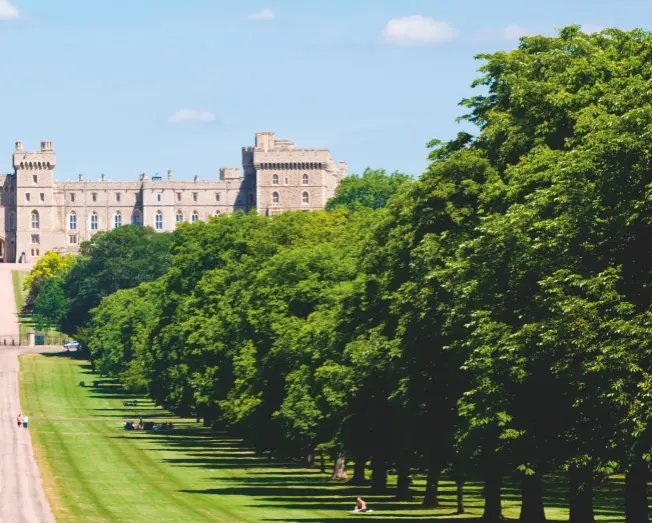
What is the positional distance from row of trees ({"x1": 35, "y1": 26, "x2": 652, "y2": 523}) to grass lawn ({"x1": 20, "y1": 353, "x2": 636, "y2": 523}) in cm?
186

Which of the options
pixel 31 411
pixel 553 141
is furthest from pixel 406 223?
pixel 31 411

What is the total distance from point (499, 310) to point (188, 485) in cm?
2677

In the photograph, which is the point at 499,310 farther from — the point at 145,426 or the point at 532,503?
the point at 145,426

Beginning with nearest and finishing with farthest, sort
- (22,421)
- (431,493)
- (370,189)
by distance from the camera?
(431,493) → (22,421) → (370,189)

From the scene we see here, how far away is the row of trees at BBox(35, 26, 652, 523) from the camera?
1372 inches

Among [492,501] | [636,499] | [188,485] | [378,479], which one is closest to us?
[636,499]

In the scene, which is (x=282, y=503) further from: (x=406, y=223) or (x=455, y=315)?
(x=455, y=315)

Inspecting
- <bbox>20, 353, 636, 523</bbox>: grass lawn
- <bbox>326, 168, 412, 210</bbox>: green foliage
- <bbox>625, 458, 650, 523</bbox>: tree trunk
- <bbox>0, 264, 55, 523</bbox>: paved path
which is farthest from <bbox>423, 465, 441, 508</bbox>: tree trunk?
<bbox>326, 168, 412, 210</bbox>: green foliage

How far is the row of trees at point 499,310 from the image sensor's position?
3484 cm

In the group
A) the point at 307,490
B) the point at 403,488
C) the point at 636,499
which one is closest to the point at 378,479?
the point at 403,488

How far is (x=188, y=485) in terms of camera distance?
64125 mm

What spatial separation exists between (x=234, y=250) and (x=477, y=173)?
45.9m

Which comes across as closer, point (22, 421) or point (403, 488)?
point (403, 488)

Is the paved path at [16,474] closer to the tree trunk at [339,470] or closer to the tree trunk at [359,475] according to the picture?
the tree trunk at [339,470]
